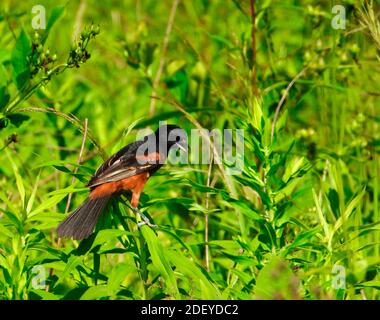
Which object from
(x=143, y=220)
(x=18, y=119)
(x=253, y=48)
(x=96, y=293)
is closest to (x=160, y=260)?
(x=96, y=293)

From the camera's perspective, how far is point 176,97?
5.08 m

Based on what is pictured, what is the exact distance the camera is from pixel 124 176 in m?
3.69

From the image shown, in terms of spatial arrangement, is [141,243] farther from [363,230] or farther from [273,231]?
[363,230]

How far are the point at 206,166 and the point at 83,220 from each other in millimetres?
1403

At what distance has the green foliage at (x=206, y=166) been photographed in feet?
10.2

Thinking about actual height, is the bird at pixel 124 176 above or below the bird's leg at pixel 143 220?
above

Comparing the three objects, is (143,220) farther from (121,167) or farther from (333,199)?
(333,199)

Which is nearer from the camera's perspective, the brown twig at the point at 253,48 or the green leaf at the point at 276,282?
the green leaf at the point at 276,282

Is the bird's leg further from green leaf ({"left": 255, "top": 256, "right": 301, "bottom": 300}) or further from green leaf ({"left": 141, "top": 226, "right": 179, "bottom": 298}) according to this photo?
green leaf ({"left": 255, "top": 256, "right": 301, "bottom": 300})

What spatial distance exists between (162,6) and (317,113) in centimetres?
237

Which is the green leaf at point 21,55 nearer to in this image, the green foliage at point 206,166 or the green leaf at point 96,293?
the green foliage at point 206,166

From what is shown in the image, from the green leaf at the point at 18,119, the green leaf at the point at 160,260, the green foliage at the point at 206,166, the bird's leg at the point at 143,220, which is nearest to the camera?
the green leaf at the point at 160,260

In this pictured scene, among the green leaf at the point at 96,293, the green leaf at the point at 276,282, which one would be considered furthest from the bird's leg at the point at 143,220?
the green leaf at the point at 276,282

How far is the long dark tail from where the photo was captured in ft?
10.4
